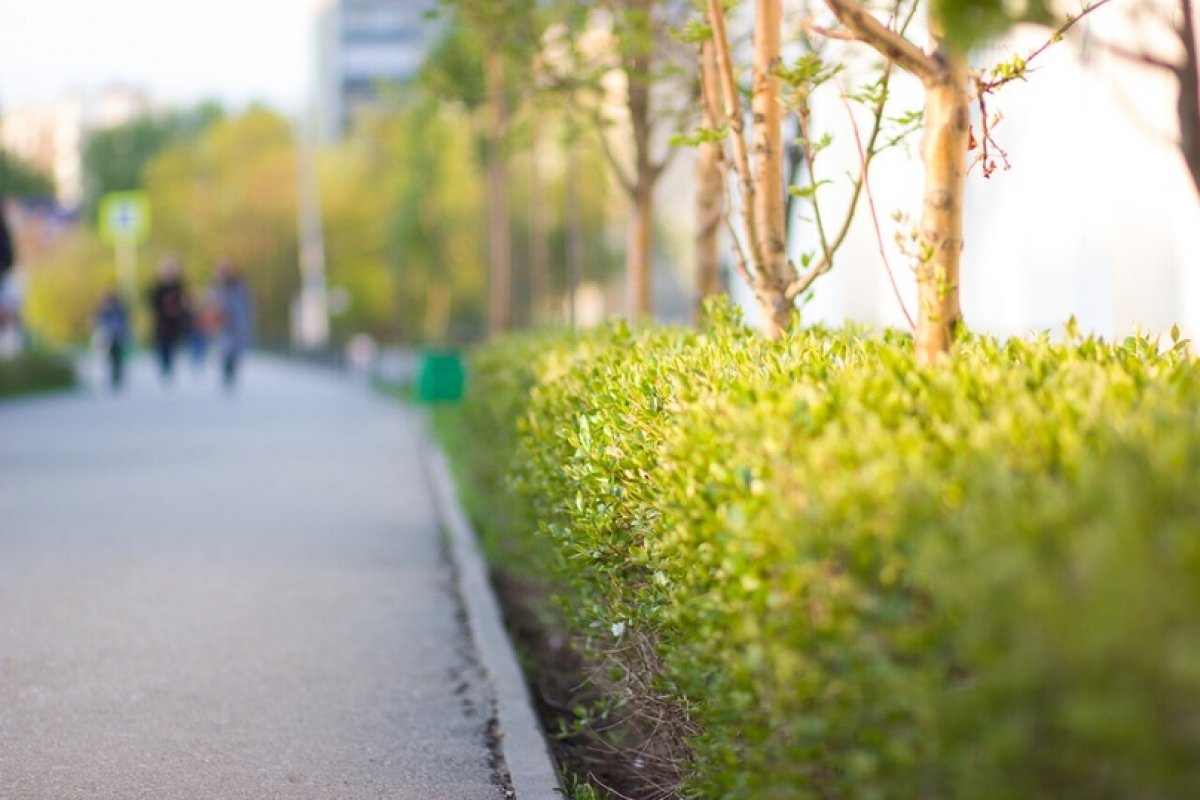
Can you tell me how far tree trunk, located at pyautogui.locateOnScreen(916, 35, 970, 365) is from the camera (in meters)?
5.10

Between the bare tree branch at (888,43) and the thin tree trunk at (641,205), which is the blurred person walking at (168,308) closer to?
the thin tree trunk at (641,205)

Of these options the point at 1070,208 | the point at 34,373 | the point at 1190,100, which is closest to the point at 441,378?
the point at 34,373

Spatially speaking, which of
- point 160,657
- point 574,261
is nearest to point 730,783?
point 160,657

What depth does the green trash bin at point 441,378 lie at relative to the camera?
79.5 feet

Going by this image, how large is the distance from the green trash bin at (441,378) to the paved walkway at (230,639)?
8.67 m

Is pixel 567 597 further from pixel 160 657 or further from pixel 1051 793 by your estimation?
pixel 1051 793

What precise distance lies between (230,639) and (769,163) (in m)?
3.01

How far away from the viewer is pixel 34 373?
2805 centimetres

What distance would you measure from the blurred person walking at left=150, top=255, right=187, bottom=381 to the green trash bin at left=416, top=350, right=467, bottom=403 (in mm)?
6021

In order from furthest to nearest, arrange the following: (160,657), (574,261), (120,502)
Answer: (574,261) < (120,502) < (160,657)

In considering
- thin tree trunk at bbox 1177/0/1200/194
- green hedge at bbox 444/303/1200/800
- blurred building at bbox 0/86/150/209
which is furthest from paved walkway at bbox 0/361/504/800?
blurred building at bbox 0/86/150/209

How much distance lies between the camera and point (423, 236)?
3775 cm

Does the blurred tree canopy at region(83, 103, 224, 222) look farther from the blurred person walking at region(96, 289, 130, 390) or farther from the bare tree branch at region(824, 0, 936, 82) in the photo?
the bare tree branch at region(824, 0, 936, 82)

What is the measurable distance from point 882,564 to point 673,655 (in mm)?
1281
